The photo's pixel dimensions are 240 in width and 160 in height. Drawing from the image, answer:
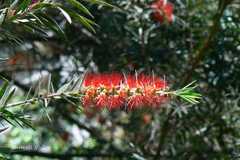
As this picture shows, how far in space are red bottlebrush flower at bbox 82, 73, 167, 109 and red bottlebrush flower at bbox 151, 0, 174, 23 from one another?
1.65 meters

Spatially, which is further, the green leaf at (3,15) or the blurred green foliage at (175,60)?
the blurred green foliage at (175,60)

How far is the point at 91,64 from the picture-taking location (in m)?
4.05

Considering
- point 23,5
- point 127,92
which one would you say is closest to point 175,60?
point 127,92

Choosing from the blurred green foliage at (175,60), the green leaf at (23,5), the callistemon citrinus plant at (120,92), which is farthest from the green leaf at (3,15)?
the blurred green foliage at (175,60)

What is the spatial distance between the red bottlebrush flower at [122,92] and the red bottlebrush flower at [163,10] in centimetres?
165

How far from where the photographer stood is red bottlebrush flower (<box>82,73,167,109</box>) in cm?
177

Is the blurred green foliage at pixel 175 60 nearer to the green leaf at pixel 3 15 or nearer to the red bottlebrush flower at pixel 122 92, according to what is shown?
the red bottlebrush flower at pixel 122 92

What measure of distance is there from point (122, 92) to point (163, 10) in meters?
1.75

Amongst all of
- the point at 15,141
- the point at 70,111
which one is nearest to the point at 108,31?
the point at 70,111

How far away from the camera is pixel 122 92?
1774 mm

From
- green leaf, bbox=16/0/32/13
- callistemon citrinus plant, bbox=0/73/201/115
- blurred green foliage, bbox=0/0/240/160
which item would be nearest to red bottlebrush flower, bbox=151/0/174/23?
blurred green foliage, bbox=0/0/240/160

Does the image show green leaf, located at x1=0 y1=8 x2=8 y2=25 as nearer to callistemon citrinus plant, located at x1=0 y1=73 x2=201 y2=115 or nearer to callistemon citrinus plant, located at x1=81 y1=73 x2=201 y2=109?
callistemon citrinus plant, located at x1=0 y1=73 x2=201 y2=115

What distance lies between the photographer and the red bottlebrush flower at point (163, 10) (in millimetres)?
3432

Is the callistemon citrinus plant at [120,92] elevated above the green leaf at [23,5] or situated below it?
below
